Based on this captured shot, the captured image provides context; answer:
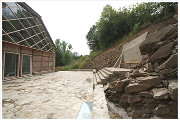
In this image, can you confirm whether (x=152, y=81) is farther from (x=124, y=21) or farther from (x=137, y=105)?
(x=124, y=21)

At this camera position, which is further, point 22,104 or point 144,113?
point 22,104

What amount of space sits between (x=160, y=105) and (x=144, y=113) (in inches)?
16.2

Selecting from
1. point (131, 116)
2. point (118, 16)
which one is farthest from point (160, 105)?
point (118, 16)

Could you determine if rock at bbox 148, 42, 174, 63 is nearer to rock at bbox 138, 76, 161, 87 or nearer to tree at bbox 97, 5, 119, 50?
rock at bbox 138, 76, 161, 87

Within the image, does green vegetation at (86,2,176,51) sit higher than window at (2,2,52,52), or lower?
higher

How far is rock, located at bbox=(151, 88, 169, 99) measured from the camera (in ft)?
6.15

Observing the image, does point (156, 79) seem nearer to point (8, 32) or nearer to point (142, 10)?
point (8, 32)

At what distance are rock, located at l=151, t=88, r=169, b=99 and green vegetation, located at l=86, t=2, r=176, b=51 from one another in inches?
427

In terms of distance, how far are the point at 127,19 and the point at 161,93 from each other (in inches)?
539

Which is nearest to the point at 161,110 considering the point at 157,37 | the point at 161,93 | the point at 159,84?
the point at 161,93

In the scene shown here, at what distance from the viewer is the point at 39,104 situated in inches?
93.4

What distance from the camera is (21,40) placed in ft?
21.5

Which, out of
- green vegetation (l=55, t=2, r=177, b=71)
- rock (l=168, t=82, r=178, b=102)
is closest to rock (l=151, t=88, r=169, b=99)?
rock (l=168, t=82, r=178, b=102)

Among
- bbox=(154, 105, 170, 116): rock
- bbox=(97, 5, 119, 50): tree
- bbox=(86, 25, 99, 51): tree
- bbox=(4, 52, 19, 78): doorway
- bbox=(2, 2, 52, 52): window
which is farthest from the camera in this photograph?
bbox=(86, 25, 99, 51): tree
